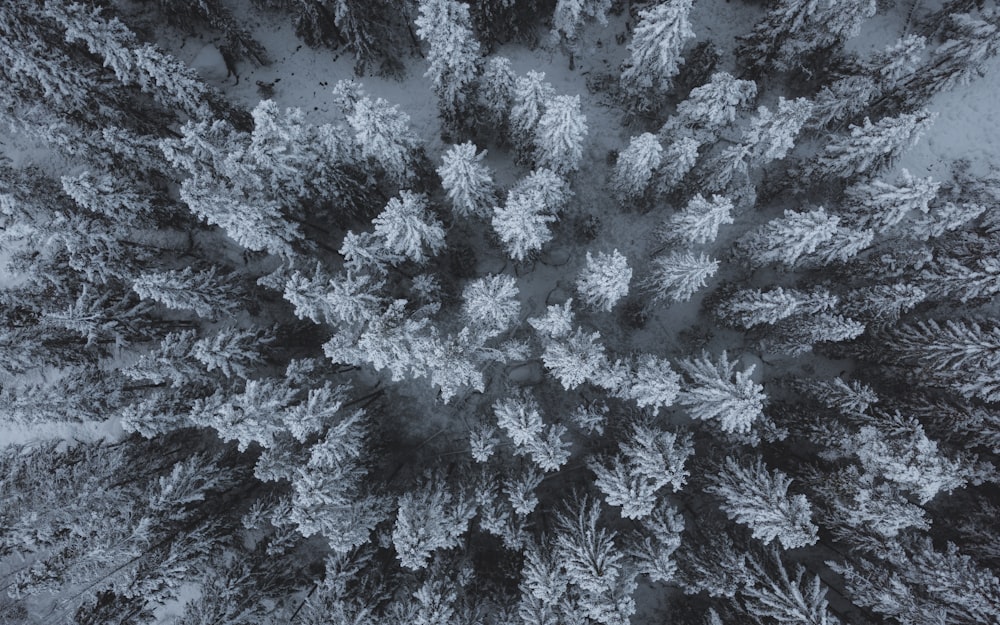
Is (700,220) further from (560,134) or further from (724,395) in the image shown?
(724,395)

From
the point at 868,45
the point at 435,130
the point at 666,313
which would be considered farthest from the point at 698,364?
the point at 868,45

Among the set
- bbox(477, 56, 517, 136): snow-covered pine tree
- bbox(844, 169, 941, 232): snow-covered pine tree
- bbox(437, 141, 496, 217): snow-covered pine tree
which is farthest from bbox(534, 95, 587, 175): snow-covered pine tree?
bbox(844, 169, 941, 232): snow-covered pine tree

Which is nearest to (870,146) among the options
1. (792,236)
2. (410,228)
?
(792,236)

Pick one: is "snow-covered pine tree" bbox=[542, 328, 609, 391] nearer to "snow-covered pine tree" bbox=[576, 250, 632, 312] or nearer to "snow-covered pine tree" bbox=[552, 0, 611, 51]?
"snow-covered pine tree" bbox=[576, 250, 632, 312]

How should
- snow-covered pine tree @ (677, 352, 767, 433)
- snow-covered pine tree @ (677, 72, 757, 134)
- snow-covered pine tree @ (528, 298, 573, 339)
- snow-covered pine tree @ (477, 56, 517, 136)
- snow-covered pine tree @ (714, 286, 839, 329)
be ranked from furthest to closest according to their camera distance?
snow-covered pine tree @ (477, 56, 517, 136) → snow-covered pine tree @ (714, 286, 839, 329) → snow-covered pine tree @ (677, 72, 757, 134) → snow-covered pine tree @ (528, 298, 573, 339) → snow-covered pine tree @ (677, 352, 767, 433)

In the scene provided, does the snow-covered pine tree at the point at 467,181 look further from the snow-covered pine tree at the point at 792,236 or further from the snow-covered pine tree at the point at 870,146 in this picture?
the snow-covered pine tree at the point at 870,146

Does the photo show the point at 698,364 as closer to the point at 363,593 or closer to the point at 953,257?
the point at 953,257
